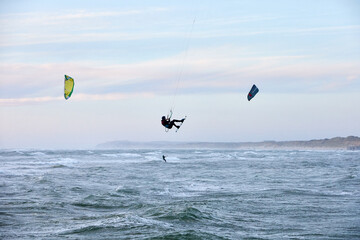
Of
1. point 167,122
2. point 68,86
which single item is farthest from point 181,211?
point 68,86

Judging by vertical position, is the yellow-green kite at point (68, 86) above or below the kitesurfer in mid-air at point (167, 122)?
above

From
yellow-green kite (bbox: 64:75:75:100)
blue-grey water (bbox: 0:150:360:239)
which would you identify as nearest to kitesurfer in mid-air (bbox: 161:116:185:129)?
blue-grey water (bbox: 0:150:360:239)

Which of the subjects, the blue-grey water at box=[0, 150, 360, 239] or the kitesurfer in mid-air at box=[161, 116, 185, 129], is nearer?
the blue-grey water at box=[0, 150, 360, 239]

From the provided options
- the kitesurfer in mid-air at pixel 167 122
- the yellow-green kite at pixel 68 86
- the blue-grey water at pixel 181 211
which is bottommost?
the blue-grey water at pixel 181 211

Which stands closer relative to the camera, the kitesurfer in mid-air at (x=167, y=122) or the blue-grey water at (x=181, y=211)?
the blue-grey water at (x=181, y=211)

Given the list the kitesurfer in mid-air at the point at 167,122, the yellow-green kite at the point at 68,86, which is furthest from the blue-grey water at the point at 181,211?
the yellow-green kite at the point at 68,86

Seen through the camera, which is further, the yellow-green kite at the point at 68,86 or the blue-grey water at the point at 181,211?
the yellow-green kite at the point at 68,86

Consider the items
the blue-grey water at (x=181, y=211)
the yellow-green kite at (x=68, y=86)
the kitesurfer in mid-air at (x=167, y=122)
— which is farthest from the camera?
the yellow-green kite at (x=68, y=86)

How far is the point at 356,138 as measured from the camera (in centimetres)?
12938

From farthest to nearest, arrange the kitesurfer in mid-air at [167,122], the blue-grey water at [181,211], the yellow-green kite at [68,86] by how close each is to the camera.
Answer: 1. the yellow-green kite at [68,86]
2. the kitesurfer in mid-air at [167,122]
3. the blue-grey water at [181,211]

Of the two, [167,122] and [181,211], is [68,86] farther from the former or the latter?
[181,211]

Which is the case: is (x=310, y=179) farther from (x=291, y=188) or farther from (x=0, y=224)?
(x=0, y=224)

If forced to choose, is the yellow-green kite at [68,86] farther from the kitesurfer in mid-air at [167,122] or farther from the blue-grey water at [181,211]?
the kitesurfer in mid-air at [167,122]

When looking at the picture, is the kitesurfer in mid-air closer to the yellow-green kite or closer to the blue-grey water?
the blue-grey water
